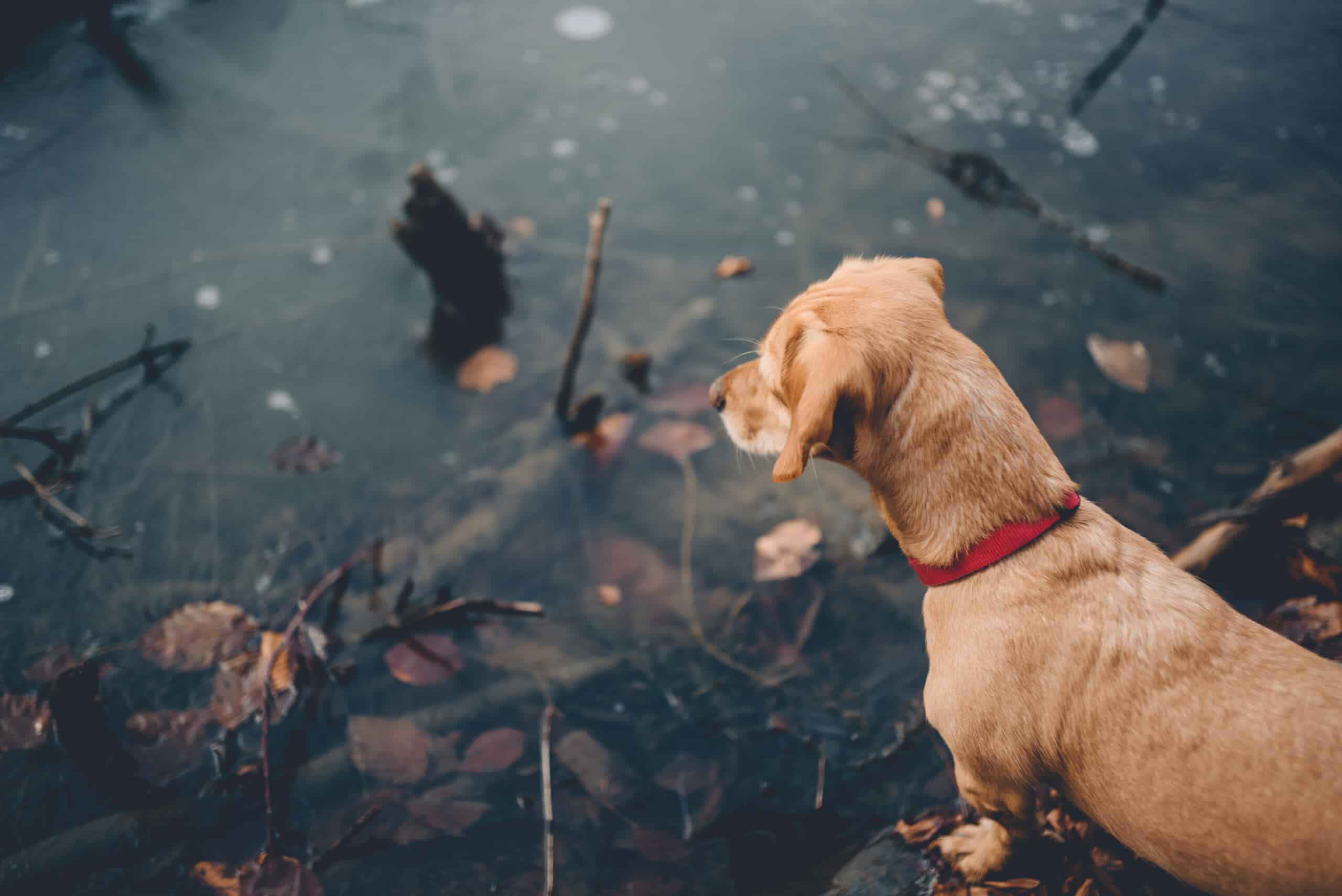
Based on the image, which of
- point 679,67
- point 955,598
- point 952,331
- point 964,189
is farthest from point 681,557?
point 679,67

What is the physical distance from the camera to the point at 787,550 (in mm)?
3568

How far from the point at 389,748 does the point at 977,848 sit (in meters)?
2.44

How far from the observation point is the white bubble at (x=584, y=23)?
660 cm

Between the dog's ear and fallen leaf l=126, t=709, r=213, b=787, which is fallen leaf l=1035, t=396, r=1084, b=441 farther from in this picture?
fallen leaf l=126, t=709, r=213, b=787

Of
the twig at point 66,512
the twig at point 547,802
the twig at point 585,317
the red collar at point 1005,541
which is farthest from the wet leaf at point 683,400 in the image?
the twig at point 66,512

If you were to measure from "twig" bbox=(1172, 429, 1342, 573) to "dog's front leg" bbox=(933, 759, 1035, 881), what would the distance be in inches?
59.3

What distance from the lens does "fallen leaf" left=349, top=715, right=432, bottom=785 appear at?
9.46 ft

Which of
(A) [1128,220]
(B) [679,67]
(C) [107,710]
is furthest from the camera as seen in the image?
(B) [679,67]

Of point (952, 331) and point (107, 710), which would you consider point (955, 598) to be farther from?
point (107, 710)

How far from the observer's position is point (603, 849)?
104 inches

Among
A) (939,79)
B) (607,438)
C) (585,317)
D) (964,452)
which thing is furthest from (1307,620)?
(939,79)

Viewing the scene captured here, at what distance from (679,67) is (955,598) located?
596 cm

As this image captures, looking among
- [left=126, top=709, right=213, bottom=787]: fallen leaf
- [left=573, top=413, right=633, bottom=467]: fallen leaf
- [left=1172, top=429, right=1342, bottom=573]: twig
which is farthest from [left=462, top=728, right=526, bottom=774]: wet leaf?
[left=1172, top=429, right=1342, bottom=573]: twig

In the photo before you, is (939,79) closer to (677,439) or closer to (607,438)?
(677,439)
